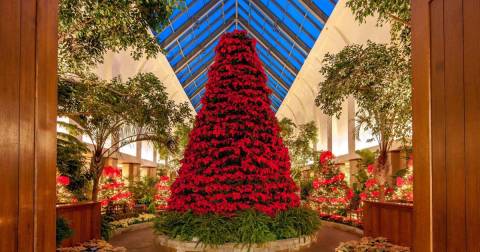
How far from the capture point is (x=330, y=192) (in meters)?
15.6

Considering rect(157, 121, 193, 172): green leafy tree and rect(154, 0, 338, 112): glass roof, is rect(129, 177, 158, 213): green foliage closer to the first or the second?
rect(157, 121, 193, 172): green leafy tree

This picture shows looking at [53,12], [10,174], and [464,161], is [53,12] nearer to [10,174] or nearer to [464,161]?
[10,174]

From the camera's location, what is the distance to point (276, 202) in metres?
7.21

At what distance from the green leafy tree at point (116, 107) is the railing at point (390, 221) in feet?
16.0

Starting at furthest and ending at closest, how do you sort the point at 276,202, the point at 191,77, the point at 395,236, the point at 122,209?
1. the point at 191,77
2. the point at 122,209
3. the point at 395,236
4. the point at 276,202

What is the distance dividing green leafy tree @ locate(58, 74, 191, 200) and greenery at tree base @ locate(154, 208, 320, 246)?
216cm

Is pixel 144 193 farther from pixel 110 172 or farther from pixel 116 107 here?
pixel 116 107

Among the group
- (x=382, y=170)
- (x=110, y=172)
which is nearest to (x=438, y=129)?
(x=382, y=170)

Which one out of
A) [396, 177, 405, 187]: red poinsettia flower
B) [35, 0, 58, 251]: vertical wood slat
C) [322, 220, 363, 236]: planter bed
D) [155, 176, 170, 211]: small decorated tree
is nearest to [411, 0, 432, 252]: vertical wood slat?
[35, 0, 58, 251]: vertical wood slat

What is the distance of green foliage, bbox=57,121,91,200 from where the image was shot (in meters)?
8.13

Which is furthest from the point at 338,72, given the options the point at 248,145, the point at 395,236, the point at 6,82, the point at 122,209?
the point at 122,209

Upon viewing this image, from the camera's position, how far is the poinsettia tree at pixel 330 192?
14914 millimetres

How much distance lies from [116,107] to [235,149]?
2.55 meters

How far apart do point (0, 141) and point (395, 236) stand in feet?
26.3
